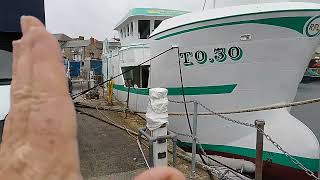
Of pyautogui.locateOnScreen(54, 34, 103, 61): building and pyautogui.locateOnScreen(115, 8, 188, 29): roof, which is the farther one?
pyautogui.locateOnScreen(54, 34, 103, 61): building

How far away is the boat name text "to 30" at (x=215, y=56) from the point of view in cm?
659

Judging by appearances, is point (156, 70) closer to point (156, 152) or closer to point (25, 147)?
point (156, 152)

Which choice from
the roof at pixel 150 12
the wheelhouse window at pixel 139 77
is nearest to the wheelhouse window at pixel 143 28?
the roof at pixel 150 12

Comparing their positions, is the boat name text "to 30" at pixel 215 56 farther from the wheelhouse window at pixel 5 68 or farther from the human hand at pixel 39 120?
the human hand at pixel 39 120

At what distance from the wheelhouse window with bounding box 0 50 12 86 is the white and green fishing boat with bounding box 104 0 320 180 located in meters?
3.40

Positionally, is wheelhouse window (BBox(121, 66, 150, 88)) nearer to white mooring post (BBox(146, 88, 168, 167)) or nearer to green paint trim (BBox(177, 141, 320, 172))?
green paint trim (BBox(177, 141, 320, 172))

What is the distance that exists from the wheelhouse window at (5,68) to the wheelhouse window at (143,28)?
717cm

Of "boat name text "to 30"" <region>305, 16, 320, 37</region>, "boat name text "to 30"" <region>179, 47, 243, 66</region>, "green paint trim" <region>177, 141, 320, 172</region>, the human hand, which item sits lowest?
"green paint trim" <region>177, 141, 320, 172</region>

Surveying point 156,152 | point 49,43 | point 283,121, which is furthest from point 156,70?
point 49,43

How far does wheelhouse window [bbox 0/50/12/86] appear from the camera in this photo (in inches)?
186

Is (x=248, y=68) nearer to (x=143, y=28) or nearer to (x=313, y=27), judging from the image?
(x=313, y=27)

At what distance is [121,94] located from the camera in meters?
12.5

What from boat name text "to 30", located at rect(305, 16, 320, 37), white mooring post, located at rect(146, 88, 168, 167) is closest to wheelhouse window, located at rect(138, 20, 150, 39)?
boat name text "to 30", located at rect(305, 16, 320, 37)

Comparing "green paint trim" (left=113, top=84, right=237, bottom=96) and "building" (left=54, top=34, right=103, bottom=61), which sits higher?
"building" (left=54, top=34, right=103, bottom=61)
